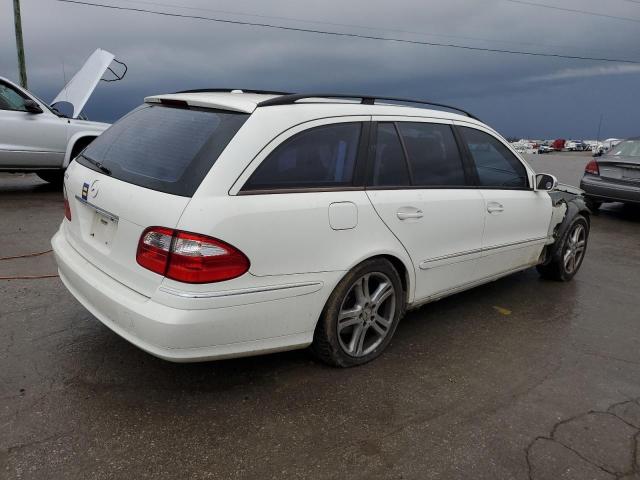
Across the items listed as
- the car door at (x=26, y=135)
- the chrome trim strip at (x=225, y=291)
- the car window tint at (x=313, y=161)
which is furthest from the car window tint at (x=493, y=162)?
the car door at (x=26, y=135)

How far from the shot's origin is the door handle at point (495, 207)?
161 inches

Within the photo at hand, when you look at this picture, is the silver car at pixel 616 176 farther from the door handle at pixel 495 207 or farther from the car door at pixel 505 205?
the door handle at pixel 495 207

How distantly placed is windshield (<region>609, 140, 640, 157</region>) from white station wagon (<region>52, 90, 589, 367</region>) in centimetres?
670

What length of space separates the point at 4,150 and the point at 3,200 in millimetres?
762

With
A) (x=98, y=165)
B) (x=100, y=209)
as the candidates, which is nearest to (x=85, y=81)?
(x=98, y=165)

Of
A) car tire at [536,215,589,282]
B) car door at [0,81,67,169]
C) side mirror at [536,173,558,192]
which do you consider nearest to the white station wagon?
side mirror at [536,173,558,192]

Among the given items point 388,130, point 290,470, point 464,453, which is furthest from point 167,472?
point 388,130

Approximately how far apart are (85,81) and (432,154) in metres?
7.79

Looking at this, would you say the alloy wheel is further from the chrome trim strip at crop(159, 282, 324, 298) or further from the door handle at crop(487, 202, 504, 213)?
the door handle at crop(487, 202, 504, 213)

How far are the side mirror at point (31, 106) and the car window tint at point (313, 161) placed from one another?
22.9 ft

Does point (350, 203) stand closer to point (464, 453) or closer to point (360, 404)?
point (360, 404)

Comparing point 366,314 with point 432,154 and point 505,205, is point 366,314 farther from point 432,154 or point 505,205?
point 505,205

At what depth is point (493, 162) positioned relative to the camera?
435 centimetres

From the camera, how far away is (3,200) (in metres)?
8.31
